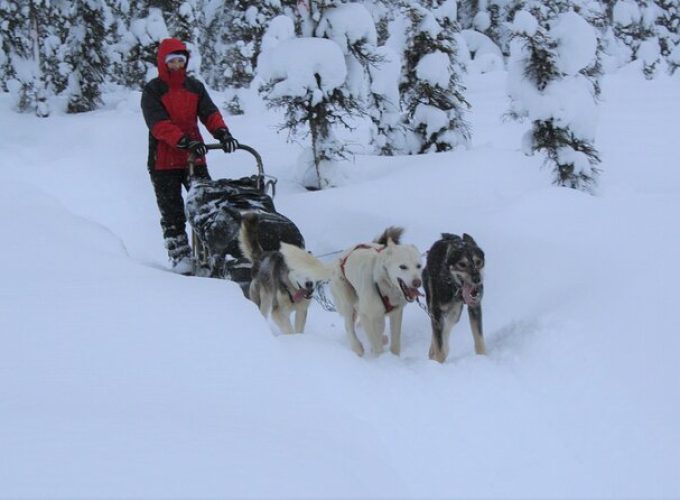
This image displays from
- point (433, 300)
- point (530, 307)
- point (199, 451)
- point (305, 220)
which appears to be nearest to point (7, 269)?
point (199, 451)

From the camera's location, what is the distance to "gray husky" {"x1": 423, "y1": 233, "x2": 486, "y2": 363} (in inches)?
169

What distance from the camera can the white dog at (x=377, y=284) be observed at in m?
4.50

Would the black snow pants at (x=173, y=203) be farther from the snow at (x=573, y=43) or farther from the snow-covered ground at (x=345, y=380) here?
the snow at (x=573, y=43)

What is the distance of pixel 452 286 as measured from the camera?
4.42 metres

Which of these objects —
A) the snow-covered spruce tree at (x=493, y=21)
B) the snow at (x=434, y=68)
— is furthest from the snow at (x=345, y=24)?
the snow-covered spruce tree at (x=493, y=21)

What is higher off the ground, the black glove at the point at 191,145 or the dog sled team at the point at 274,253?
the black glove at the point at 191,145

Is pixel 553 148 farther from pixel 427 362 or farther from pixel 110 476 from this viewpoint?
pixel 110 476

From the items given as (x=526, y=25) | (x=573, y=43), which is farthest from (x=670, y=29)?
(x=526, y=25)

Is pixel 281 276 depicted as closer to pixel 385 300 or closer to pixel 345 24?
pixel 385 300

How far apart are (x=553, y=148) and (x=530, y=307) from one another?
5.72 m

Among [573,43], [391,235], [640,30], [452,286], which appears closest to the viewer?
[452,286]

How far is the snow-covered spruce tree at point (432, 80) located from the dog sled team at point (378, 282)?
343 inches

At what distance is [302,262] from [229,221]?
0.87 meters

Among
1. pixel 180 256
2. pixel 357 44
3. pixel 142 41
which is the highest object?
pixel 357 44
